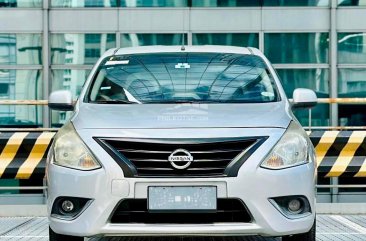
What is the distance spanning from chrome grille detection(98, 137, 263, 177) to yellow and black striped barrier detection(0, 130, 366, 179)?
14.9ft

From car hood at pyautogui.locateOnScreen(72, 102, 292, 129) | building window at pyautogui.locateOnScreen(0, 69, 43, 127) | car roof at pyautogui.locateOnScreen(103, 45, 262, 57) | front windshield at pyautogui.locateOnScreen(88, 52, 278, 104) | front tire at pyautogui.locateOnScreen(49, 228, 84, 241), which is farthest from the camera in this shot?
building window at pyautogui.locateOnScreen(0, 69, 43, 127)

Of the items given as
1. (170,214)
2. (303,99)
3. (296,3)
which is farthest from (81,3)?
(170,214)

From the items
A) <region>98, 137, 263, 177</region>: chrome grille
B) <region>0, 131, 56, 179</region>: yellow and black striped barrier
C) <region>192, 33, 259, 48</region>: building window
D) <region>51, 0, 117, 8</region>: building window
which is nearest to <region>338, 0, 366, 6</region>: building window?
<region>192, 33, 259, 48</region>: building window

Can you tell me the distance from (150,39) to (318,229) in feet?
33.6

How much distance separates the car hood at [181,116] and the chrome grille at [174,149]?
0.45ft

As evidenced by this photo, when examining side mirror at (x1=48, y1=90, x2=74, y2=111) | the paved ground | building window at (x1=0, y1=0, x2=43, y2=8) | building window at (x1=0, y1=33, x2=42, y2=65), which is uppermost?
building window at (x1=0, y1=0, x2=43, y2=8)

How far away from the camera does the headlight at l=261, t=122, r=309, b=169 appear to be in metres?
5.21

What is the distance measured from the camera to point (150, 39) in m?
17.8

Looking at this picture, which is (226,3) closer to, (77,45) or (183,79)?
(77,45)

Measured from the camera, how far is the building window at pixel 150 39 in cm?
1777

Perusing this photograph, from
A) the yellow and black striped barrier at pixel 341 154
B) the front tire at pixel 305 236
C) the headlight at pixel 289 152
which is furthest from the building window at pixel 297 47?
the headlight at pixel 289 152

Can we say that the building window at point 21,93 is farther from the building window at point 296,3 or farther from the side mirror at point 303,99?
the side mirror at point 303,99

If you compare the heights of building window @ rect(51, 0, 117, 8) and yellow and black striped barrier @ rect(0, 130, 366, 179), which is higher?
building window @ rect(51, 0, 117, 8)

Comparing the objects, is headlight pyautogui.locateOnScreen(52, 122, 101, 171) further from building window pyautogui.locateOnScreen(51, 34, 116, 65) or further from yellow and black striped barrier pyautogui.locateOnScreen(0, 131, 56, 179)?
building window pyautogui.locateOnScreen(51, 34, 116, 65)
